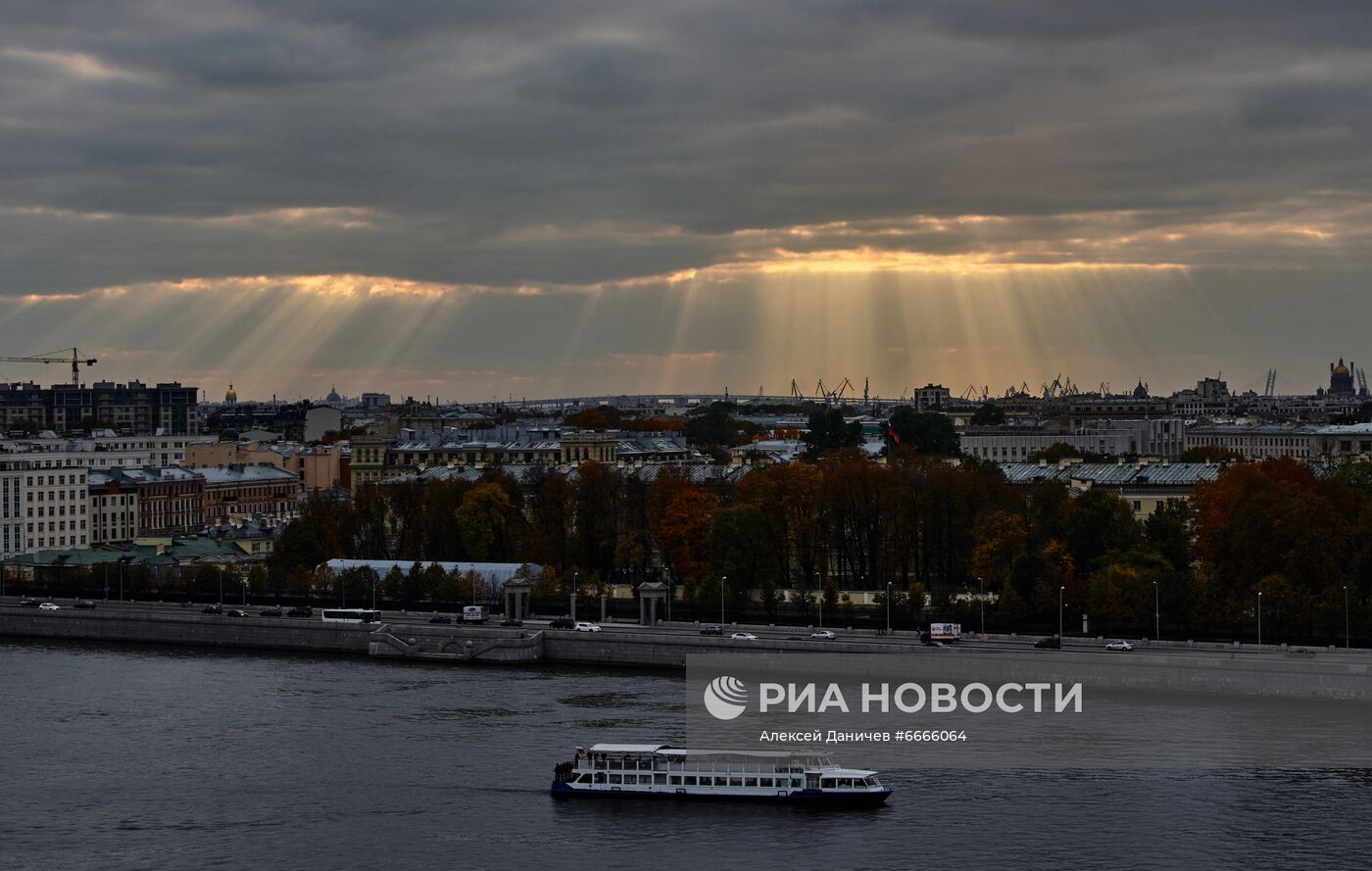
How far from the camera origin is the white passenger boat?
33062 millimetres

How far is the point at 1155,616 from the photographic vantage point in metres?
48.7

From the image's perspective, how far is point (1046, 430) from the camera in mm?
131750

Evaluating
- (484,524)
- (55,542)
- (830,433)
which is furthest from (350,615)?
(830,433)

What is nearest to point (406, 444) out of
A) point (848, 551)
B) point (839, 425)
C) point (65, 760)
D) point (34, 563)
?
point (839, 425)

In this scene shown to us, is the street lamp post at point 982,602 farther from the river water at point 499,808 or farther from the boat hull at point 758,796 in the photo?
the boat hull at point 758,796

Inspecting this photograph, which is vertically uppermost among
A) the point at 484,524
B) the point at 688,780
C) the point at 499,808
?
the point at 484,524

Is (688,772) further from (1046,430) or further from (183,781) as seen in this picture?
(1046,430)

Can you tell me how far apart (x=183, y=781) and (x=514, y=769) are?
532 cm

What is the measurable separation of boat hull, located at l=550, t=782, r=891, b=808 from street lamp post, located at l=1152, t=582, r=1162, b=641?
17.2 meters

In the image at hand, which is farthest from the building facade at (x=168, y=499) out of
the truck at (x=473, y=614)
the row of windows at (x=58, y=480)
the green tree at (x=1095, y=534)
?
the green tree at (x=1095, y=534)

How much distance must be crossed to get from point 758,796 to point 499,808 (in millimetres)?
4115

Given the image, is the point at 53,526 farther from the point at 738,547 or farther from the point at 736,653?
the point at 736,653

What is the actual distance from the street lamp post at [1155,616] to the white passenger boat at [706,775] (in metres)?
16.2

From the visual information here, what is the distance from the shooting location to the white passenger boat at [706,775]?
33.1m
